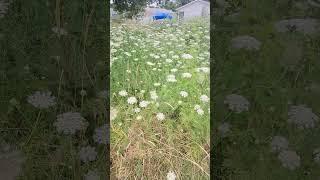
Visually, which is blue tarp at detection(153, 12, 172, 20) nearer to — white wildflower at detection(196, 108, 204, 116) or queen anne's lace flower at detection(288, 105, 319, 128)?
white wildflower at detection(196, 108, 204, 116)

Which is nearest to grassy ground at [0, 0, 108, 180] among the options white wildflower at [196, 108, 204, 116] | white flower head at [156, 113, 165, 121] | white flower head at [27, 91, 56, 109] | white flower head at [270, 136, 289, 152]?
white flower head at [27, 91, 56, 109]

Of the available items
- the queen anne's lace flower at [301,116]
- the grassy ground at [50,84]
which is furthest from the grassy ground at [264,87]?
the grassy ground at [50,84]

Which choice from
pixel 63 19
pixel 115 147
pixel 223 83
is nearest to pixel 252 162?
pixel 223 83

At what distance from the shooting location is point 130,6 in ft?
4.28

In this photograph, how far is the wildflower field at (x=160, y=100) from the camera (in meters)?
1.31

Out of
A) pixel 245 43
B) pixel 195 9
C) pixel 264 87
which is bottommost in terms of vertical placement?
pixel 264 87

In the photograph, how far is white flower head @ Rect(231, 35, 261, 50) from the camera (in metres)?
1.27

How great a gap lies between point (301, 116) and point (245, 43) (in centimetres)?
27

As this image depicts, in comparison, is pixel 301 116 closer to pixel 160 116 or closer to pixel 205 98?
pixel 205 98

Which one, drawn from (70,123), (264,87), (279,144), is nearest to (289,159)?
(279,144)

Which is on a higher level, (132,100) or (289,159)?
(132,100)

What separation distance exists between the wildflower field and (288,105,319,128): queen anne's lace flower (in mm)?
248

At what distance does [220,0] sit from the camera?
1.27m

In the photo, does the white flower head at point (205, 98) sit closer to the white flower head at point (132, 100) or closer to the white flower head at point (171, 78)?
the white flower head at point (171, 78)
